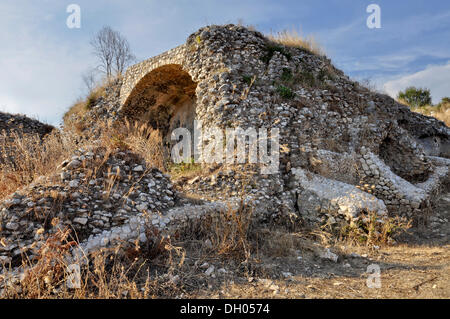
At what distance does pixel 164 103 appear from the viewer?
34.1 feet

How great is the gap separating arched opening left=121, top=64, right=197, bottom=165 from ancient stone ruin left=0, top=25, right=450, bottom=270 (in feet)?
1.94

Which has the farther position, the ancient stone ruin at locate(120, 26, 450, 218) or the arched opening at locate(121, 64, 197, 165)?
the arched opening at locate(121, 64, 197, 165)

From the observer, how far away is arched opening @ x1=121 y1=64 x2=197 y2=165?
9.34m

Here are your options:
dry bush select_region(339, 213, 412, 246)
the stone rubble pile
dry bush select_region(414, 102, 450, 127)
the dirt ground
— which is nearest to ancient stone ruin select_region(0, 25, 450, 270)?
the stone rubble pile

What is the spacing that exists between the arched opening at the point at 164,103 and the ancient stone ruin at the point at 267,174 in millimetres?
590

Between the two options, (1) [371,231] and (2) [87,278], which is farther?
(1) [371,231]

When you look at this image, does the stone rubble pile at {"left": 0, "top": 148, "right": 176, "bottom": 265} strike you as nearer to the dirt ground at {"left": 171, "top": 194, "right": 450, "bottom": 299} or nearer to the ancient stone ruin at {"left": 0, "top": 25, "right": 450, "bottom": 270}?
the ancient stone ruin at {"left": 0, "top": 25, "right": 450, "bottom": 270}

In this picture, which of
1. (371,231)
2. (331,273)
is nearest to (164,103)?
(371,231)

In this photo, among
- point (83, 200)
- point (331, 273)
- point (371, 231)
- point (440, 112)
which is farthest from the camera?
point (440, 112)

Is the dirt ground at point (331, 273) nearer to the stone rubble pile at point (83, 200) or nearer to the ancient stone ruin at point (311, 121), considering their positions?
the ancient stone ruin at point (311, 121)

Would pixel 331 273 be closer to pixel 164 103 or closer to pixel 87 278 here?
pixel 87 278

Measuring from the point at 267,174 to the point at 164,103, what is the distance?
21.3 ft
